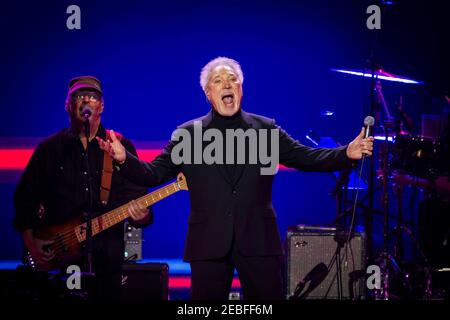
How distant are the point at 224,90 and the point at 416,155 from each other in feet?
10.8

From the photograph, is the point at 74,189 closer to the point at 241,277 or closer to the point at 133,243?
the point at 133,243

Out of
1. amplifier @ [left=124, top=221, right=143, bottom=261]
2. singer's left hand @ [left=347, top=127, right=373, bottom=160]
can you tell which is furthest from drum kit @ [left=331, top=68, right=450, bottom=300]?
singer's left hand @ [left=347, top=127, right=373, bottom=160]

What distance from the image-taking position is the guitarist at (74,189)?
5398mm

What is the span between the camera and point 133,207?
5.27 metres

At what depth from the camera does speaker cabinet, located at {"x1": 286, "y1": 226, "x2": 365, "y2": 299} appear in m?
6.57

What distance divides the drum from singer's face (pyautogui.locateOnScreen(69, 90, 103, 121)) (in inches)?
127

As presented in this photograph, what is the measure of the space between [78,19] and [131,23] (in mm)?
756

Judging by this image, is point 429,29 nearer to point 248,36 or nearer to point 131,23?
point 248,36

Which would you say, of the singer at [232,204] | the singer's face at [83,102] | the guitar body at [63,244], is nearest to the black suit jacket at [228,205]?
the singer at [232,204]

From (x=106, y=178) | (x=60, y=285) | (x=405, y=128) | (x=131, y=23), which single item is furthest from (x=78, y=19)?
(x=60, y=285)

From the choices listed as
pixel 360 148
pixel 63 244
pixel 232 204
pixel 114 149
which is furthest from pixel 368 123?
pixel 63 244

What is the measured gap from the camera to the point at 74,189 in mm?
5395

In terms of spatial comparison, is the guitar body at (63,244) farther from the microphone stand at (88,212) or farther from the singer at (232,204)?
the singer at (232,204)

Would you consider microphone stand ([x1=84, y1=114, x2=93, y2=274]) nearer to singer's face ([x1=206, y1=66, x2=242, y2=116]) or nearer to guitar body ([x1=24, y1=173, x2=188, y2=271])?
guitar body ([x1=24, y1=173, x2=188, y2=271])
